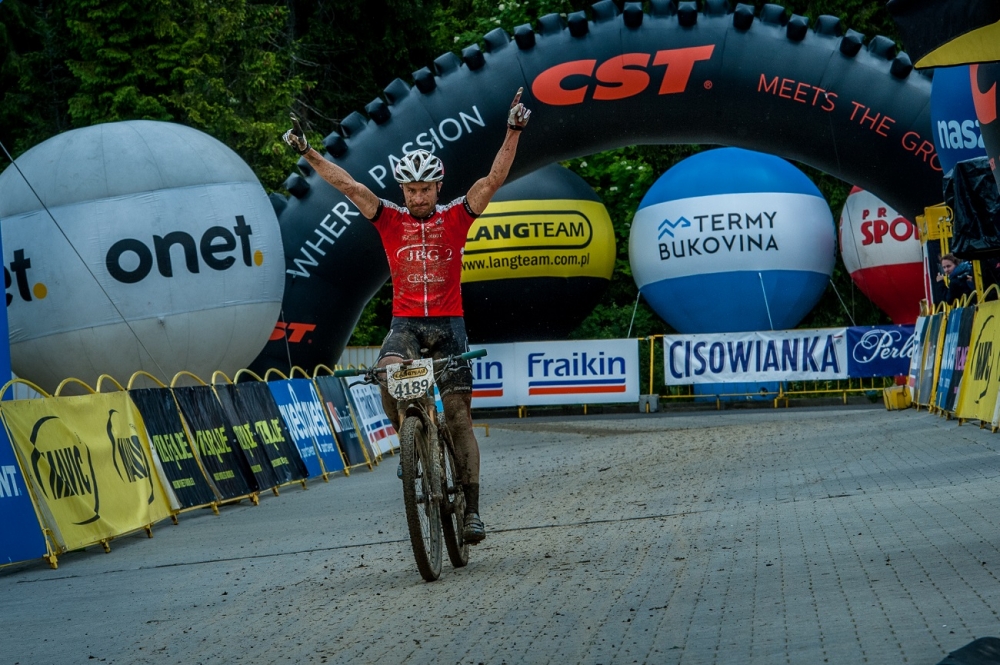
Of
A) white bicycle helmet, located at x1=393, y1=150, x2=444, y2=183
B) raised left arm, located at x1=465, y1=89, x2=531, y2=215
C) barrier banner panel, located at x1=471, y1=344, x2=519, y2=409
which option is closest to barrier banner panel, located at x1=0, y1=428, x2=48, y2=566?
white bicycle helmet, located at x1=393, y1=150, x2=444, y2=183

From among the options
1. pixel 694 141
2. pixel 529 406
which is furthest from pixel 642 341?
pixel 694 141

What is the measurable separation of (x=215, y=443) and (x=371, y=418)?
245 inches

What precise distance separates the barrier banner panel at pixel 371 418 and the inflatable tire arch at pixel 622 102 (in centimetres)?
112

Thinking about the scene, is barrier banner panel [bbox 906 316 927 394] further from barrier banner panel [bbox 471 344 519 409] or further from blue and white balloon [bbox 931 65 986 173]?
barrier banner panel [bbox 471 344 519 409]

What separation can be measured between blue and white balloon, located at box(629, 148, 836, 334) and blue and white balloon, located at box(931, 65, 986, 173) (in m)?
11.7

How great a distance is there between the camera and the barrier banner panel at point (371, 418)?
18328 millimetres

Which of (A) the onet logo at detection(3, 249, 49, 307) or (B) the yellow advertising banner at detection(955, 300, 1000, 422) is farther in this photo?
(A) the onet logo at detection(3, 249, 49, 307)

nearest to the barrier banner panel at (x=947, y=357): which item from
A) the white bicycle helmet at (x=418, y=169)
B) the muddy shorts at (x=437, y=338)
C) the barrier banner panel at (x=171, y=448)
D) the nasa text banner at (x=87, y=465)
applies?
the barrier banner panel at (x=171, y=448)

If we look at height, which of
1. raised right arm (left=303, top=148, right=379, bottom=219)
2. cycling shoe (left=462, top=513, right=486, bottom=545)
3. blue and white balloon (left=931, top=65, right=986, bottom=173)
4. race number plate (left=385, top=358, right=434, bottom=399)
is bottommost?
cycling shoe (left=462, top=513, right=486, bottom=545)

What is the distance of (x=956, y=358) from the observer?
16.1m

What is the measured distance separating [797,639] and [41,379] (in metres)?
12.0

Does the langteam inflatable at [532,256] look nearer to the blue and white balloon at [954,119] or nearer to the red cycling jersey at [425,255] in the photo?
the blue and white balloon at [954,119]

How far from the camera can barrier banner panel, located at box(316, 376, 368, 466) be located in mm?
16766

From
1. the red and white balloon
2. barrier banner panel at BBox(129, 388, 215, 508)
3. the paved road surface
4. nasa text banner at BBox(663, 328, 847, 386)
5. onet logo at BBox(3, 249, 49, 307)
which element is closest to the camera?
the paved road surface
